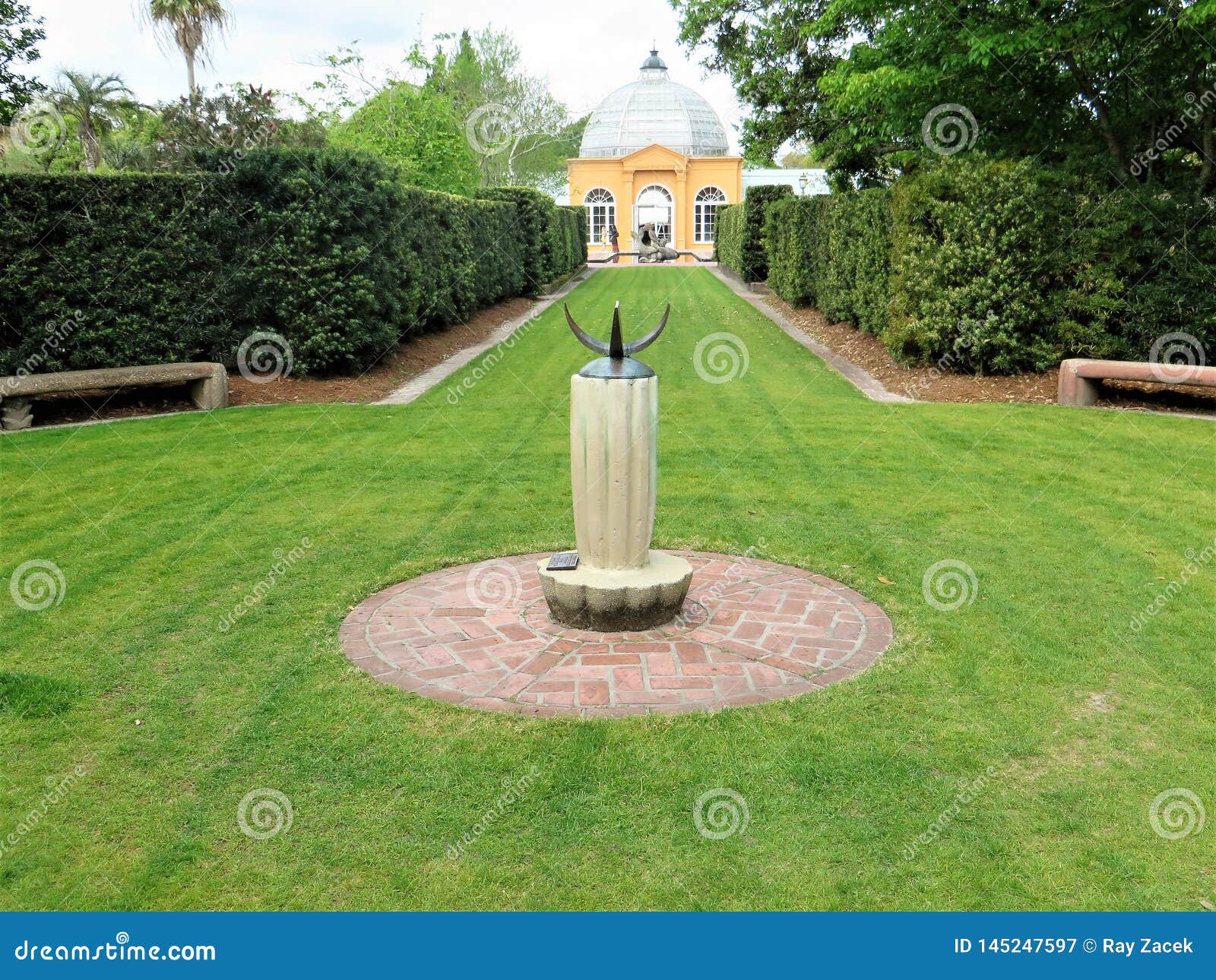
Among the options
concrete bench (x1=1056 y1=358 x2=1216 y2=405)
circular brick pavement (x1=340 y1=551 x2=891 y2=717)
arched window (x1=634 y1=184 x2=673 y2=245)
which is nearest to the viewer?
circular brick pavement (x1=340 y1=551 x2=891 y2=717)

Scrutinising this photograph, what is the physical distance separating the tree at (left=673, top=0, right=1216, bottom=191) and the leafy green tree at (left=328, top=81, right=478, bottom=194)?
13.2 m

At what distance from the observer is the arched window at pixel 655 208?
57.1 meters

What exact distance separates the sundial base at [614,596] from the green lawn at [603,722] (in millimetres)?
1107

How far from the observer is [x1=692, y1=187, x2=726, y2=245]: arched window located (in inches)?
2261

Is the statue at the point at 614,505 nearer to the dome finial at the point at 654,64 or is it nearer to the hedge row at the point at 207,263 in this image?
the hedge row at the point at 207,263

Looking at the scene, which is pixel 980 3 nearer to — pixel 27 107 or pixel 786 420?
pixel 786 420

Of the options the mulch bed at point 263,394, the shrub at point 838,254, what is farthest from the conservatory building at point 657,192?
the mulch bed at point 263,394

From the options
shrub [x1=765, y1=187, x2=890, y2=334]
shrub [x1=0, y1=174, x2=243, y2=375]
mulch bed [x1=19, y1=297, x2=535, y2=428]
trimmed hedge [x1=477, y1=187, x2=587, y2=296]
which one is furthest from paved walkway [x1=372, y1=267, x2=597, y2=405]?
shrub [x1=765, y1=187, x2=890, y2=334]

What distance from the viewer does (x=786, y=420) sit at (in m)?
11.3

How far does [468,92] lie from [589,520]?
53.5 m

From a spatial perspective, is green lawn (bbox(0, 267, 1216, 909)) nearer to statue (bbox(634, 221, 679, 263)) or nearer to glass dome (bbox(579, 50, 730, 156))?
statue (bbox(634, 221, 679, 263))

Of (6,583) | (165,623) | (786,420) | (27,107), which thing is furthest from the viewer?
(27,107)

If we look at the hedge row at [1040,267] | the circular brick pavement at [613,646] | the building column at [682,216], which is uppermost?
the building column at [682,216]

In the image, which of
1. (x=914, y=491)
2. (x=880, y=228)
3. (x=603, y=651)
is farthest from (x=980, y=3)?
(x=603, y=651)
